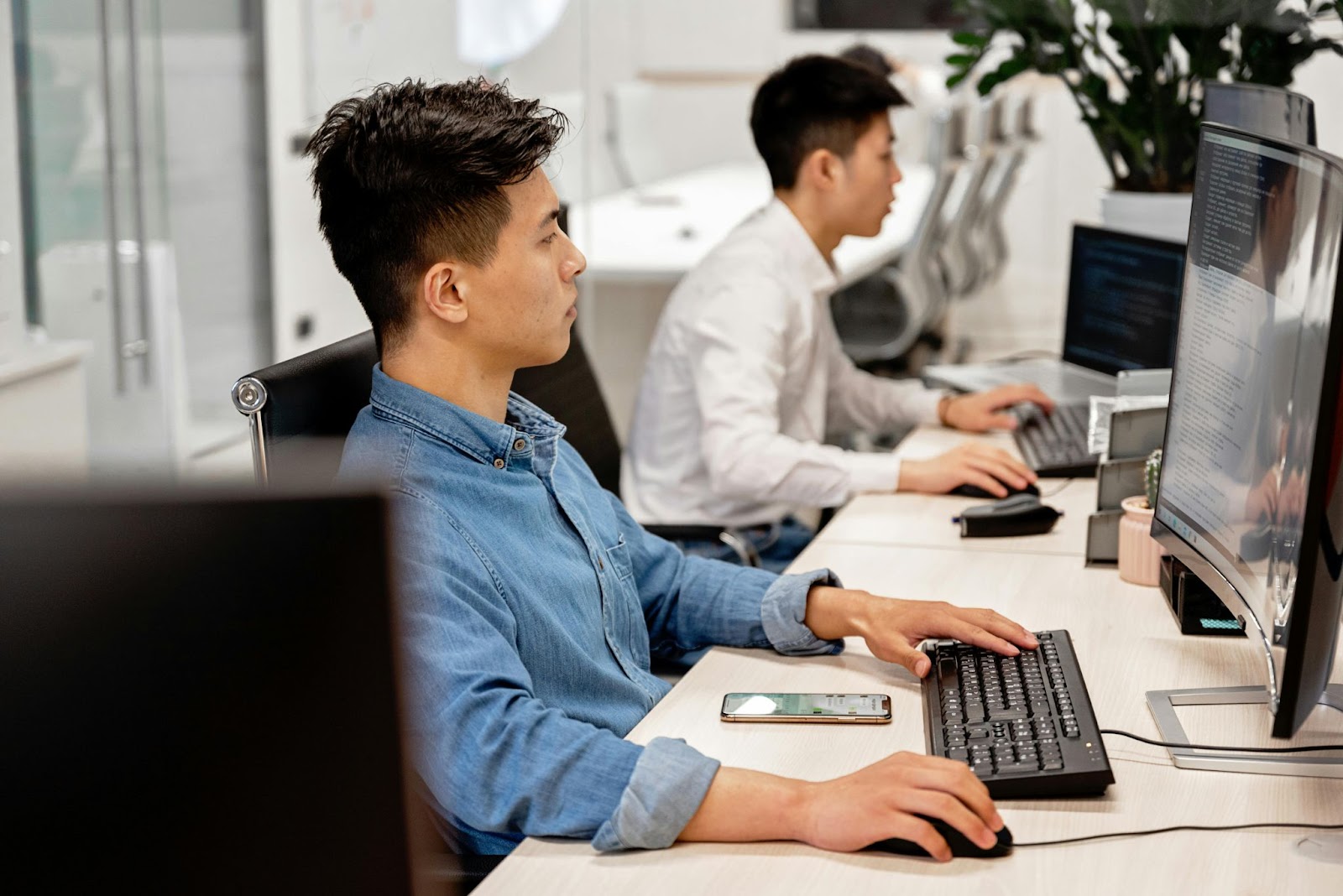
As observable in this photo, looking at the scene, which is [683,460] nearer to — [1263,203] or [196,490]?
[1263,203]

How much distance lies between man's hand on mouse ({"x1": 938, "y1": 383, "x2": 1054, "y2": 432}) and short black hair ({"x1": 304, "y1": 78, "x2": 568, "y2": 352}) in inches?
50.0

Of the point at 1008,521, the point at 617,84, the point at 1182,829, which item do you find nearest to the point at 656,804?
the point at 1182,829

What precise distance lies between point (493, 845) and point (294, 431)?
1.42 ft

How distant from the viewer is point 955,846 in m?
1.02

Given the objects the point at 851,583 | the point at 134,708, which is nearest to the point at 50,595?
the point at 134,708

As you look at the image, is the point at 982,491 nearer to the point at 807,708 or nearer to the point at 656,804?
the point at 807,708

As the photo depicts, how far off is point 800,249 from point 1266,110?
74cm

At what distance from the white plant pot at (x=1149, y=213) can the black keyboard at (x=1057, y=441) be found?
36cm

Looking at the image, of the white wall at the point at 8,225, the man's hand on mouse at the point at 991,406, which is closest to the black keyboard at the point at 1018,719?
the man's hand on mouse at the point at 991,406

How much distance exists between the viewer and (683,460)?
7.78ft

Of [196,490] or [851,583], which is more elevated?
[196,490]

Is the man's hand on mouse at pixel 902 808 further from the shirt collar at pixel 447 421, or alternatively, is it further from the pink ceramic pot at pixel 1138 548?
the pink ceramic pot at pixel 1138 548

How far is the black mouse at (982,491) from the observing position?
200 centimetres

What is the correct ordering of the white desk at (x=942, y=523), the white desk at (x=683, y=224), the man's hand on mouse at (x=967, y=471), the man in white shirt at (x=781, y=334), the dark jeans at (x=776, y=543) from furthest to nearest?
the white desk at (x=683, y=224) → the dark jeans at (x=776, y=543) → the man in white shirt at (x=781, y=334) → the man's hand on mouse at (x=967, y=471) → the white desk at (x=942, y=523)
